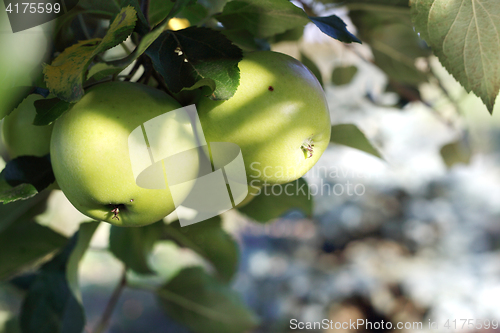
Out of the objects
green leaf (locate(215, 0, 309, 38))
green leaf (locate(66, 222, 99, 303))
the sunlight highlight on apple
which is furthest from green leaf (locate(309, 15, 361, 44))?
green leaf (locate(66, 222, 99, 303))

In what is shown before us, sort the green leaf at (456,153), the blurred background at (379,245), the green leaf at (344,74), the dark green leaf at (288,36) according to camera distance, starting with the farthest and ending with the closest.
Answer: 1. the blurred background at (379,245)
2. the green leaf at (456,153)
3. the green leaf at (344,74)
4. the dark green leaf at (288,36)

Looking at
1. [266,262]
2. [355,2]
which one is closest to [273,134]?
[355,2]

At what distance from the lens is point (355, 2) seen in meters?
0.60

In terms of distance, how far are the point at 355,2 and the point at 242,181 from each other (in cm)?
46

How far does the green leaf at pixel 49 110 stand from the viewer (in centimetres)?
26

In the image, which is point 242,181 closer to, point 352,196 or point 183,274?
point 183,274

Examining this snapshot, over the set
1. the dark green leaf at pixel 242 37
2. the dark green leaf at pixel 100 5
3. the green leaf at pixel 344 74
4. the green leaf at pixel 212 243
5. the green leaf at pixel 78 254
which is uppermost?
the dark green leaf at pixel 100 5

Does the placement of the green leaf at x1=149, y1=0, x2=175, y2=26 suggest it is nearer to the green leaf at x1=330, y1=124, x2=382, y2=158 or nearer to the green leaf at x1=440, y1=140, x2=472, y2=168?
the green leaf at x1=330, y1=124, x2=382, y2=158

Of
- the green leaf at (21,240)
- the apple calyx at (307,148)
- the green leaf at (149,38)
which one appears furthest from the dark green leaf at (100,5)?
the green leaf at (21,240)

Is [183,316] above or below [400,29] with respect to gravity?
below

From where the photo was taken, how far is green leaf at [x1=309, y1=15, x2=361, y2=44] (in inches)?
11.8

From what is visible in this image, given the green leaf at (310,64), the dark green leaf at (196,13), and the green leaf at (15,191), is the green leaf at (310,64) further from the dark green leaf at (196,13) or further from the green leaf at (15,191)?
the green leaf at (15,191)

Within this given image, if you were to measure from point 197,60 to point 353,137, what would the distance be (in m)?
0.24

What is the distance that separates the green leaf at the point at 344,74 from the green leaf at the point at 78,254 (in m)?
0.75
